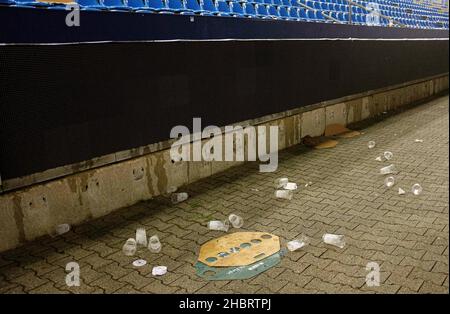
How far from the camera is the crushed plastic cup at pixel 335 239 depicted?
161 inches

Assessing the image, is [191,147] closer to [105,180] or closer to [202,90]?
[202,90]

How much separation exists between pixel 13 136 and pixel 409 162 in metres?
6.06

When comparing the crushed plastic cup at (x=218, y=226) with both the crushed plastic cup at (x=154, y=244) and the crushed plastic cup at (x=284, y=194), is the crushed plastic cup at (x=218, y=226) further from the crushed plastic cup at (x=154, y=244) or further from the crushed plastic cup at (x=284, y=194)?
the crushed plastic cup at (x=284, y=194)

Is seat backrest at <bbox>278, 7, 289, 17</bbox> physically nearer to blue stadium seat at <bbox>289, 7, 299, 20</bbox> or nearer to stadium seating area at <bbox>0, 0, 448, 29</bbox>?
stadium seating area at <bbox>0, 0, 448, 29</bbox>

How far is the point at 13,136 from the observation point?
4012mm

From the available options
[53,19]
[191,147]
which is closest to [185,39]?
[191,147]

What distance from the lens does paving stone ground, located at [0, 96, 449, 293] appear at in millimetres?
3445

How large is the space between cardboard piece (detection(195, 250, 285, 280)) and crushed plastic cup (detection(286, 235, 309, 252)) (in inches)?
8.7

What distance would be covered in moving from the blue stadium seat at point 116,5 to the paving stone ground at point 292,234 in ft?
8.05

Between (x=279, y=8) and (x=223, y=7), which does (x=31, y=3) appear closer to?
(x=223, y=7)

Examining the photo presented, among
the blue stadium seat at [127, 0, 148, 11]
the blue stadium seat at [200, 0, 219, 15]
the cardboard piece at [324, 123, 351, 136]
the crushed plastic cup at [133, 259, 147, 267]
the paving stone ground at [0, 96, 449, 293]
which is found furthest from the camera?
the cardboard piece at [324, 123, 351, 136]

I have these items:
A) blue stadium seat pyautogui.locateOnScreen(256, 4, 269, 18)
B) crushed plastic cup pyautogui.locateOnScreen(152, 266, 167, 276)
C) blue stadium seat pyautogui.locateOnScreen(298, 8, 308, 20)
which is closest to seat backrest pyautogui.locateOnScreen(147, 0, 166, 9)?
blue stadium seat pyautogui.locateOnScreen(256, 4, 269, 18)

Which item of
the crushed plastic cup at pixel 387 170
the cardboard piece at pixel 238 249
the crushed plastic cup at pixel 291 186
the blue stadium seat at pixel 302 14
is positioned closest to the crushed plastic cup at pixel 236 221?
the cardboard piece at pixel 238 249

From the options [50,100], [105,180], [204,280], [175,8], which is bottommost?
[204,280]
